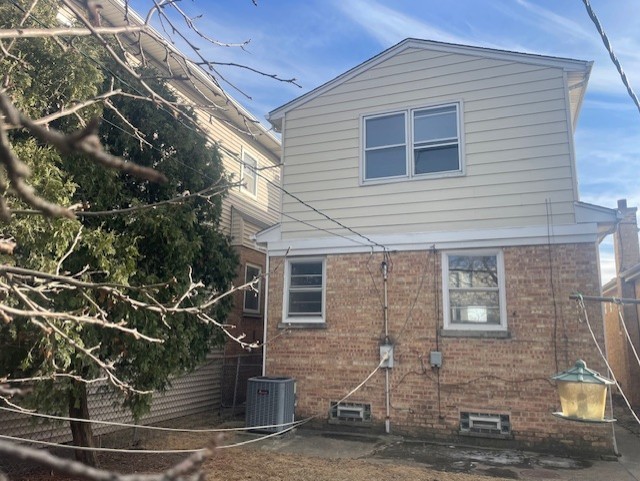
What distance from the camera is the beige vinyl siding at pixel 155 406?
6.71m

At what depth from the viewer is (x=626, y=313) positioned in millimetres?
13281

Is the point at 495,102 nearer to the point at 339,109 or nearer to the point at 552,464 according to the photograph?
the point at 339,109

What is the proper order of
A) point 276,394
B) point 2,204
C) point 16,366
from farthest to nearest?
point 276,394 < point 16,366 < point 2,204

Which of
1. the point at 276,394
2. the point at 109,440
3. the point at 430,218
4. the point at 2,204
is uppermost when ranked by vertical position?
the point at 430,218

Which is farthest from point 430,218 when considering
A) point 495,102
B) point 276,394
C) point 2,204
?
point 2,204

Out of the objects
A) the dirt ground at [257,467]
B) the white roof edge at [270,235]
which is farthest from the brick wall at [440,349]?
the dirt ground at [257,467]

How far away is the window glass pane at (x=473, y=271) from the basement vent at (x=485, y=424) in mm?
2138

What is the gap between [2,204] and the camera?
119 centimetres

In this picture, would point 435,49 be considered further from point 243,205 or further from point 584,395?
point 584,395

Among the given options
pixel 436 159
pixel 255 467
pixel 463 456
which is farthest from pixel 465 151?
pixel 255 467

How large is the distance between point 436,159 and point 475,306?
9.22 ft

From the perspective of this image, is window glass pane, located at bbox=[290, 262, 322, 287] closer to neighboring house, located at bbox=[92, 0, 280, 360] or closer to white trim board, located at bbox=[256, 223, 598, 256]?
white trim board, located at bbox=[256, 223, 598, 256]

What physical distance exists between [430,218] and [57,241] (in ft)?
20.5

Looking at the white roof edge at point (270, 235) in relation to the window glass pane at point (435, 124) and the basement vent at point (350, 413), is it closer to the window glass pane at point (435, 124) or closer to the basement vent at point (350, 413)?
the window glass pane at point (435, 124)
